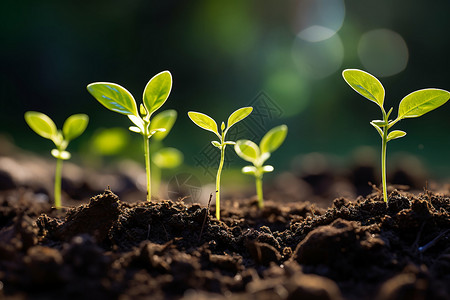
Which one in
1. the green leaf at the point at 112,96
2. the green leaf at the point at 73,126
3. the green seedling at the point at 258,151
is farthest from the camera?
the green leaf at the point at 73,126

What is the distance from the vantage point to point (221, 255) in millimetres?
1050

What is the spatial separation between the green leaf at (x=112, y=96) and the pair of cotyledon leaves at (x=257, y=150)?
438 millimetres

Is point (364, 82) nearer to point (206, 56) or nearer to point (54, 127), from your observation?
point (54, 127)

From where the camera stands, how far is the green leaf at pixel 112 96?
1116 millimetres

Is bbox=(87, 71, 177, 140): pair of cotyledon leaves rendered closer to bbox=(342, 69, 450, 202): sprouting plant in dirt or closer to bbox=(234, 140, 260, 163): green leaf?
bbox=(234, 140, 260, 163): green leaf

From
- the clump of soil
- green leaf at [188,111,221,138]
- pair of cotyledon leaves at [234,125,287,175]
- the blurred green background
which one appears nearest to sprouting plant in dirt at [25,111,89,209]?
the clump of soil

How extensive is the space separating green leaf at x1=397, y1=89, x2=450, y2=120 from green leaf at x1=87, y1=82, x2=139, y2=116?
0.91 m

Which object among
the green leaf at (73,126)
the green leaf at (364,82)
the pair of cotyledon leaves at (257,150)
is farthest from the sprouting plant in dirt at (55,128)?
the green leaf at (364,82)

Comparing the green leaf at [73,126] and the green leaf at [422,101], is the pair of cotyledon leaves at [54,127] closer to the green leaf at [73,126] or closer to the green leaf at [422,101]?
the green leaf at [73,126]

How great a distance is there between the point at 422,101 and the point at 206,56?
5282 millimetres

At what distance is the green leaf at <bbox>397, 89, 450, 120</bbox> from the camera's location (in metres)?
1.12

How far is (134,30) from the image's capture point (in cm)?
616

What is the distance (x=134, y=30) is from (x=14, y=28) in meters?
1.95

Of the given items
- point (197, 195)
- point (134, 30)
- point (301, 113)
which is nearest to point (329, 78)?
point (301, 113)
